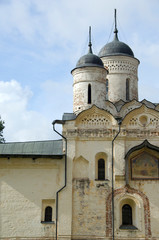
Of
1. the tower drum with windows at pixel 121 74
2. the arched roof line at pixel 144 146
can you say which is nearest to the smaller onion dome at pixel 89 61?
the tower drum with windows at pixel 121 74

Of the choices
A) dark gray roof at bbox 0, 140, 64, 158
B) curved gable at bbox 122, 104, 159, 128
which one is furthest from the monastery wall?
curved gable at bbox 122, 104, 159, 128

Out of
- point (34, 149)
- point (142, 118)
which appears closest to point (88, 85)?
point (142, 118)

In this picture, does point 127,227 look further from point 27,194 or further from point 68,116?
point 68,116

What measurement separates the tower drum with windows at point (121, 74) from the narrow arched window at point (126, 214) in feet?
22.1

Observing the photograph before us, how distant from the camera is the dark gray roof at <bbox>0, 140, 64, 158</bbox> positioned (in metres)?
12.7

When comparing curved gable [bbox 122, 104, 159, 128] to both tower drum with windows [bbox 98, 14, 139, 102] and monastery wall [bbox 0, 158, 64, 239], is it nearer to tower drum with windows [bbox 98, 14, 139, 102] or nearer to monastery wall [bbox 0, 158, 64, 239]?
monastery wall [bbox 0, 158, 64, 239]

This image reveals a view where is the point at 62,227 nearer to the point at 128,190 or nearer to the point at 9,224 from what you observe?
the point at 9,224

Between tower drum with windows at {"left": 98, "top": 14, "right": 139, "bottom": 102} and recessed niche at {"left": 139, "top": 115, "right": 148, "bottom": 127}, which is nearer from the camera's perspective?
recessed niche at {"left": 139, "top": 115, "right": 148, "bottom": 127}

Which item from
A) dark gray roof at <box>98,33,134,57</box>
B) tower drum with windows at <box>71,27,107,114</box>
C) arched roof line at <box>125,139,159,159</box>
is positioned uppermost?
dark gray roof at <box>98,33,134,57</box>

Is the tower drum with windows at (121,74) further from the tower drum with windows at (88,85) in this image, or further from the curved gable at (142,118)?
the curved gable at (142,118)

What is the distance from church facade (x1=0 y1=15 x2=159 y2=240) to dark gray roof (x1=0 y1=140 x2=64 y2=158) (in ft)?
0.12

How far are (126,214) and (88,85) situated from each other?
5621 mm

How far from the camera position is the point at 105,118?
42.9 ft

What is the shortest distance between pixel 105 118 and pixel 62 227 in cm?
436
